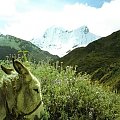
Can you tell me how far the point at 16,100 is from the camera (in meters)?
4.18

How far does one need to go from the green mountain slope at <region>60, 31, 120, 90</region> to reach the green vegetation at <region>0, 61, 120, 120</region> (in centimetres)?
5947

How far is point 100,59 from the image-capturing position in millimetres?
113750

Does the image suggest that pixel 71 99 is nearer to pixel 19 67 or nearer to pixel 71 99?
pixel 71 99

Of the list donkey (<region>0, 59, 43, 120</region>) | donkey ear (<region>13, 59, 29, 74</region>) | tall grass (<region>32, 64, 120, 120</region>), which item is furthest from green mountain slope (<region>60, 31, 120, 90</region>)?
donkey ear (<region>13, 59, 29, 74</region>)

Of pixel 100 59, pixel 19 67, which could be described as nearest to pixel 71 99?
pixel 19 67

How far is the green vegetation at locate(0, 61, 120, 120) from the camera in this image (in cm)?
1401

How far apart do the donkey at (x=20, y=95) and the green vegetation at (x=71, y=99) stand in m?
9.16

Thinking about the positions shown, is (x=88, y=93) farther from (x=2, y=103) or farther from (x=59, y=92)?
(x=2, y=103)

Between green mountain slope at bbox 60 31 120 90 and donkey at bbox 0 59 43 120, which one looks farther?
green mountain slope at bbox 60 31 120 90

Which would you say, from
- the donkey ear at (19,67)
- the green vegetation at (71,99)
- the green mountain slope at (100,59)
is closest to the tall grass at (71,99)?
the green vegetation at (71,99)

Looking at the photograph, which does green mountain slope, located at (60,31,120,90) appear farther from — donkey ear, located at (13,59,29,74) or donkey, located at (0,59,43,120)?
donkey ear, located at (13,59,29,74)

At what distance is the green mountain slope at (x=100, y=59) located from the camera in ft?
279

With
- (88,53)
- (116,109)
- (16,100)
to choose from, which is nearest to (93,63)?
(88,53)

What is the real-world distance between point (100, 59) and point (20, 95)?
110 meters
